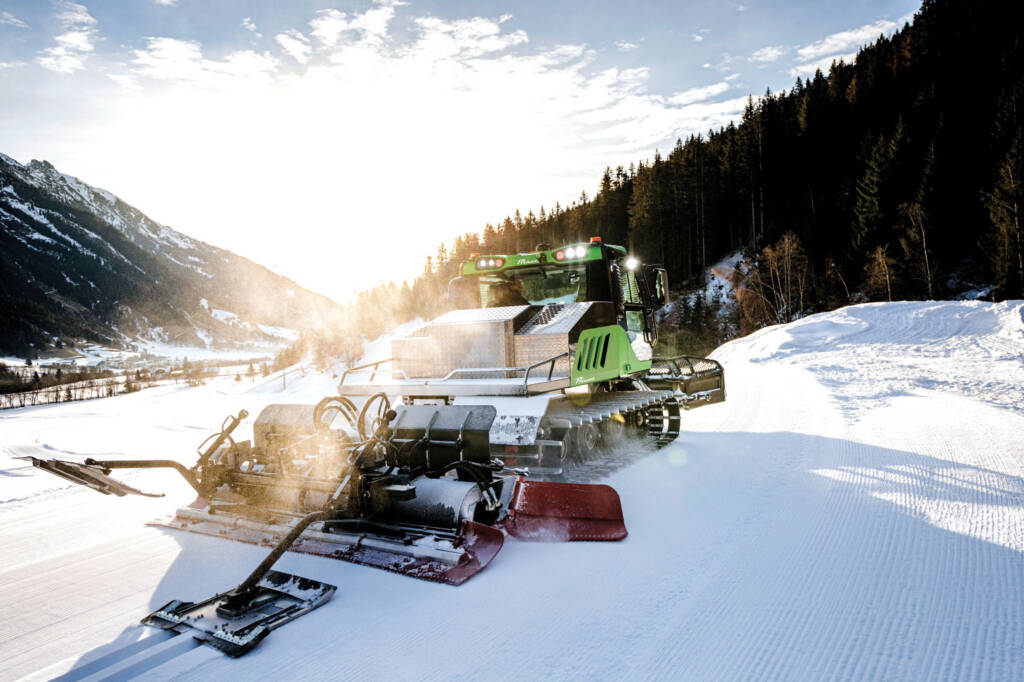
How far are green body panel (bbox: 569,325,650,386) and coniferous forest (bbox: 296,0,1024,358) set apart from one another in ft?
60.0

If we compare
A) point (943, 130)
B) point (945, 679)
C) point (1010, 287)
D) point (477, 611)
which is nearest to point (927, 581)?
point (945, 679)

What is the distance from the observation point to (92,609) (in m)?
2.91

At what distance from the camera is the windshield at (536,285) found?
23.1 feet

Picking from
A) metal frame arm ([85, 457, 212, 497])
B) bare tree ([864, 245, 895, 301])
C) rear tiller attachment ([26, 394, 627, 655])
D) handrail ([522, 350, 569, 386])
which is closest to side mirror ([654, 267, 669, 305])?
handrail ([522, 350, 569, 386])

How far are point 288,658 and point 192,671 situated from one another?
385 millimetres

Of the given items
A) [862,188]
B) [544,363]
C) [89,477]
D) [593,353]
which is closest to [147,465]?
[89,477]

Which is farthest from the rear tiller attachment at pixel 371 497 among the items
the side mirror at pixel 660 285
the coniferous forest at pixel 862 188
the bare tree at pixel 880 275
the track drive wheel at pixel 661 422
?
the bare tree at pixel 880 275

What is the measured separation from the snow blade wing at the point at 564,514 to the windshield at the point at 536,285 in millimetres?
3232

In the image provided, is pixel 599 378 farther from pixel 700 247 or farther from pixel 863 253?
pixel 700 247

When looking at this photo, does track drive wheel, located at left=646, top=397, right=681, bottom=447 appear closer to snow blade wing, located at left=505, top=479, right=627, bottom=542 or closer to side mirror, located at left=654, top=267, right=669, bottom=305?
side mirror, located at left=654, top=267, right=669, bottom=305

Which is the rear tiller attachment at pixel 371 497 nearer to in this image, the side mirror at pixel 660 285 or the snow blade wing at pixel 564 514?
the snow blade wing at pixel 564 514

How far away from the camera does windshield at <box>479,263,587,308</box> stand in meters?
7.05

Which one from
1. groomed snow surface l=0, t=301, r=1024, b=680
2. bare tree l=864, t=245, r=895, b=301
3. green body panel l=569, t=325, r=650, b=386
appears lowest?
groomed snow surface l=0, t=301, r=1024, b=680

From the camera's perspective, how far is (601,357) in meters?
5.90
